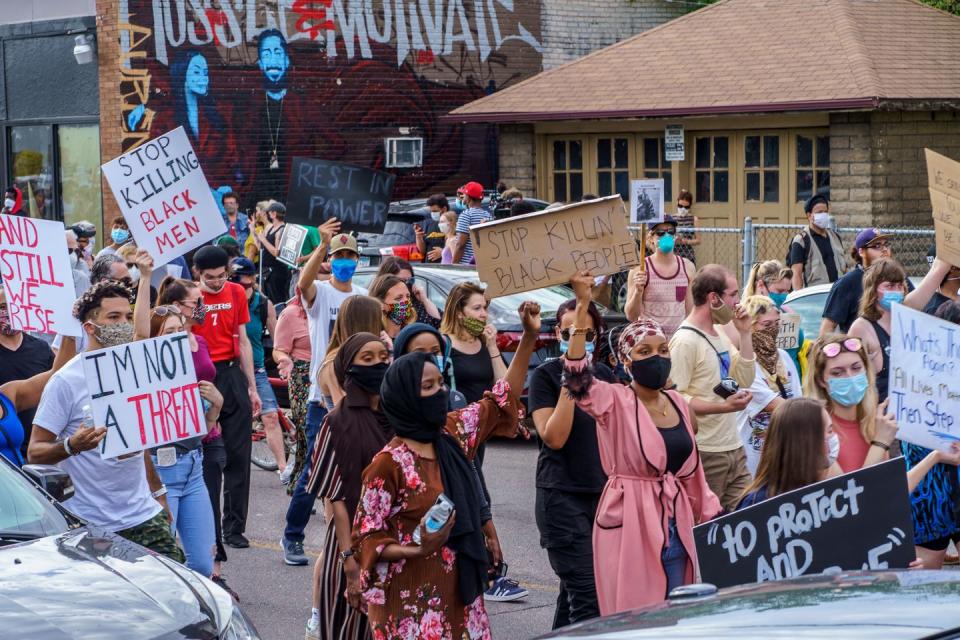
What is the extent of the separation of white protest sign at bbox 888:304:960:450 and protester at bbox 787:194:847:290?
8136 mm

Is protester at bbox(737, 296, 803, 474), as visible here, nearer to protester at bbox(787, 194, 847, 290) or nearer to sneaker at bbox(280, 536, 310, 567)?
sneaker at bbox(280, 536, 310, 567)

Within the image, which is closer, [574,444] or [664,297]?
[574,444]

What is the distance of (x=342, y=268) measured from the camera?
9.24 metres

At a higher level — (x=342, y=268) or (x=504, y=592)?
(x=342, y=268)

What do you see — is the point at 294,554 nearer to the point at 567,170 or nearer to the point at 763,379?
the point at 763,379

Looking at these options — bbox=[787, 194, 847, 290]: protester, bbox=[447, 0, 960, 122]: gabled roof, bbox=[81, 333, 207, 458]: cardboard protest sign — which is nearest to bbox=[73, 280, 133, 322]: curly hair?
bbox=[81, 333, 207, 458]: cardboard protest sign

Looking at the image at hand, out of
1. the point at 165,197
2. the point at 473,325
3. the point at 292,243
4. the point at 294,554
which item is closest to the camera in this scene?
the point at 473,325

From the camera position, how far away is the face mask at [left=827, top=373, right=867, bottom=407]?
20.2 feet

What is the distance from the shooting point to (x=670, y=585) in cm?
574

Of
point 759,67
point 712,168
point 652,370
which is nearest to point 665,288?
point 652,370

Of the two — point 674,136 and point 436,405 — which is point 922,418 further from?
point 674,136

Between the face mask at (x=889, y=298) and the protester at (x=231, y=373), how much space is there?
13.1 ft

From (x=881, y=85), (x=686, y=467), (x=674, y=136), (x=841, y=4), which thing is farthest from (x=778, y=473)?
(x=841, y=4)

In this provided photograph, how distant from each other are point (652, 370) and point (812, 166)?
49.3 feet
